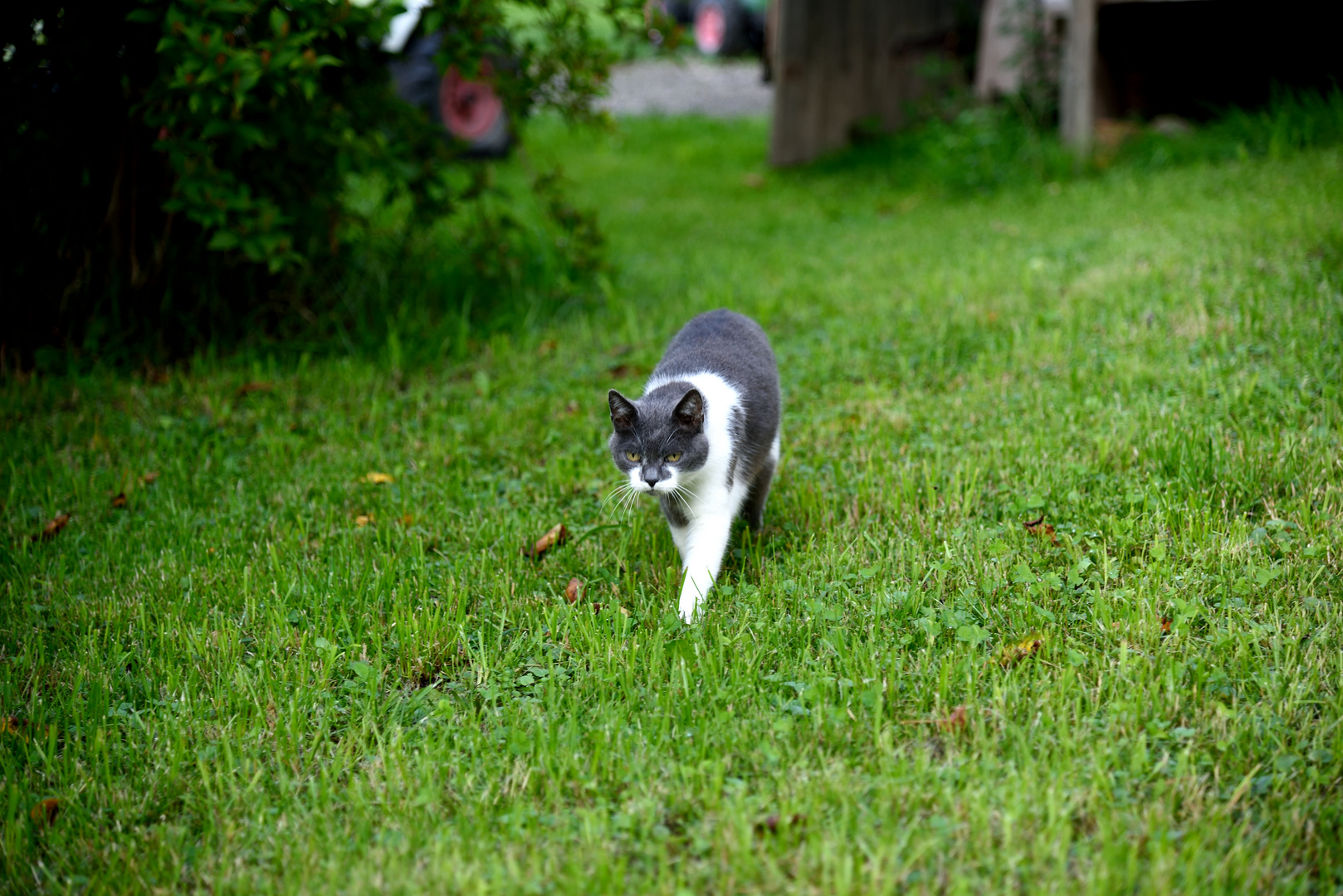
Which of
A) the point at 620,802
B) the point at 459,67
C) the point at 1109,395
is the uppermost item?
the point at 459,67

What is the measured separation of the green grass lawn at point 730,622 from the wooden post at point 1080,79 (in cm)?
288

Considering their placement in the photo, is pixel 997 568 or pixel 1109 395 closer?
pixel 997 568

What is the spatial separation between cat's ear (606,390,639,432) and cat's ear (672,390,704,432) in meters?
0.13

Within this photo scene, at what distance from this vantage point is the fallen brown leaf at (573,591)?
10.5ft

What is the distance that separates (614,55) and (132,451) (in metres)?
3.16

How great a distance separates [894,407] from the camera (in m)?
4.37

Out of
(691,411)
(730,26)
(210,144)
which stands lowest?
(691,411)

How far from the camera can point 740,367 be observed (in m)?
3.55

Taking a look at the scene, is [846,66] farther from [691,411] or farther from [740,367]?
[691,411]

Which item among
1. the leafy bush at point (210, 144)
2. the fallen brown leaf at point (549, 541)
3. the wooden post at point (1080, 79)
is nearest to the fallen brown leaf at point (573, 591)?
the fallen brown leaf at point (549, 541)

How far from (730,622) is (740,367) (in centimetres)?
98

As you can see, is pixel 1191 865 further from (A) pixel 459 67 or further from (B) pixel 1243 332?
(A) pixel 459 67

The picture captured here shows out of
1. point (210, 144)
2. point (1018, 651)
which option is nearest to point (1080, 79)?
point (210, 144)

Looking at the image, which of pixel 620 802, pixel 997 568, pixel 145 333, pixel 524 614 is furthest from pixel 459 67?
pixel 620 802
